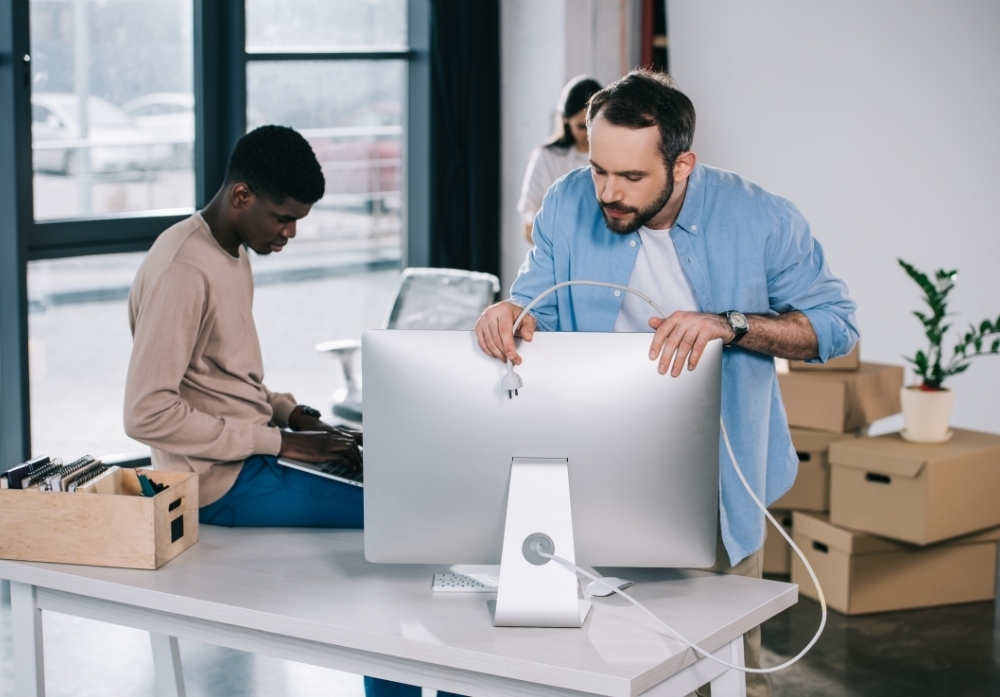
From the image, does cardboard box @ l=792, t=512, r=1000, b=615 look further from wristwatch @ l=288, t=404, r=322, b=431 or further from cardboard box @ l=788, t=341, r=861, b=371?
wristwatch @ l=288, t=404, r=322, b=431

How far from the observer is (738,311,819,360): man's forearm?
1900 millimetres

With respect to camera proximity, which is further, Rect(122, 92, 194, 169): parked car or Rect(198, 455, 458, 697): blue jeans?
Rect(122, 92, 194, 169): parked car

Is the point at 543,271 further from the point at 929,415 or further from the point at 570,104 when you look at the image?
the point at 570,104

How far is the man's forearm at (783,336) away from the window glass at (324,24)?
3394 mm

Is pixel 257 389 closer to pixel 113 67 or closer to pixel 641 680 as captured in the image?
pixel 641 680

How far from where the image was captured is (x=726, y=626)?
165cm

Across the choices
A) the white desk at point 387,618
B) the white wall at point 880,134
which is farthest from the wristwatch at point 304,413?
the white wall at point 880,134

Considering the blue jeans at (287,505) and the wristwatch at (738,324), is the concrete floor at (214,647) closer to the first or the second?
the blue jeans at (287,505)

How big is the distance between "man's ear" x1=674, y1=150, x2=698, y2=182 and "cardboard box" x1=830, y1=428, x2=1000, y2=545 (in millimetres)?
1801

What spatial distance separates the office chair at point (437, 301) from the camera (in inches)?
152

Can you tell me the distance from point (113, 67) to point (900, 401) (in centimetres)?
322

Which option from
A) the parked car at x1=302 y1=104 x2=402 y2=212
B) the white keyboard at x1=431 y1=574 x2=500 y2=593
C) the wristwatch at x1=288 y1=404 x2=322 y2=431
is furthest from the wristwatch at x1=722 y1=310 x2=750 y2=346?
the parked car at x1=302 y1=104 x2=402 y2=212

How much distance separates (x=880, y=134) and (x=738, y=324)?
3.25 m

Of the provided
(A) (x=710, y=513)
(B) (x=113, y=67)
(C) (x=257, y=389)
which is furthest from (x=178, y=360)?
(B) (x=113, y=67)
